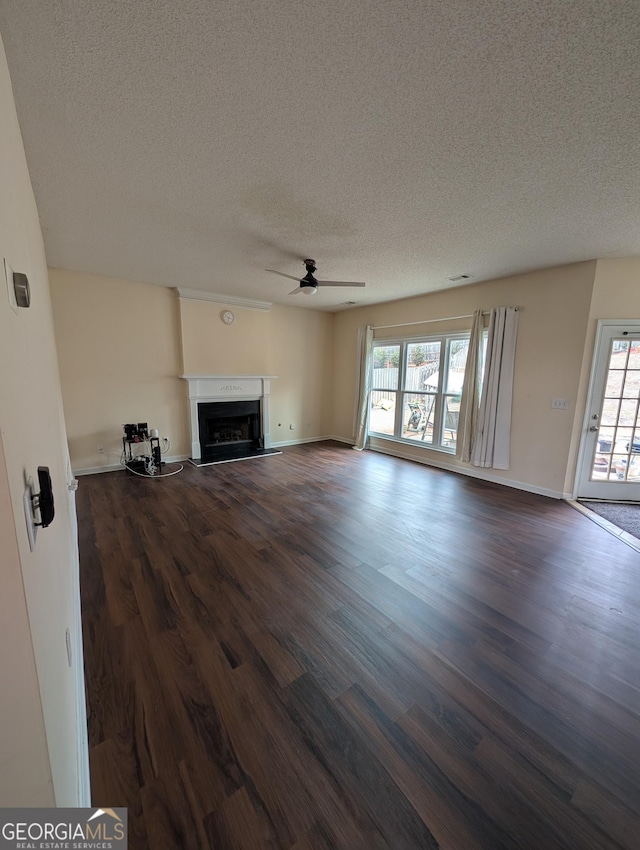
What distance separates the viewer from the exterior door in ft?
11.2

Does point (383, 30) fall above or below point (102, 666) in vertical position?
above

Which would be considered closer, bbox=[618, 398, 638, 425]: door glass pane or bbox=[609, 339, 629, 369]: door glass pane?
bbox=[609, 339, 629, 369]: door glass pane

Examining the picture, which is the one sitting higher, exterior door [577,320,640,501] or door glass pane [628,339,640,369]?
door glass pane [628,339,640,369]

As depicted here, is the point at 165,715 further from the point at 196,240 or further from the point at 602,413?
the point at 602,413

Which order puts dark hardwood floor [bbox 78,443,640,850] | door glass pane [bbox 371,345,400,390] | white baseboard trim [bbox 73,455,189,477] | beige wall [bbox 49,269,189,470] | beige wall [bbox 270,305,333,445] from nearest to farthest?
dark hardwood floor [bbox 78,443,640,850]
beige wall [bbox 49,269,189,470]
white baseboard trim [bbox 73,455,189,477]
door glass pane [bbox 371,345,400,390]
beige wall [bbox 270,305,333,445]

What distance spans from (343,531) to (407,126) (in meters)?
2.82

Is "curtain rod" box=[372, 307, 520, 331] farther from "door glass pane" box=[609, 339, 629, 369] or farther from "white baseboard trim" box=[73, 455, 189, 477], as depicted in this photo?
"white baseboard trim" box=[73, 455, 189, 477]

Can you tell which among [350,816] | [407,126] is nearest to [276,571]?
[350,816]

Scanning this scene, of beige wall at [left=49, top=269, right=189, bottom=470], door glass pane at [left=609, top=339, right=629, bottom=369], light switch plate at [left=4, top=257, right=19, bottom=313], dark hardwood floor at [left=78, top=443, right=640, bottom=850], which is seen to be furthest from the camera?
beige wall at [left=49, top=269, right=189, bottom=470]

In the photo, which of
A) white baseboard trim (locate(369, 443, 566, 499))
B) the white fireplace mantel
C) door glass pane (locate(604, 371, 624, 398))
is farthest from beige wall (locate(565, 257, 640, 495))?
the white fireplace mantel

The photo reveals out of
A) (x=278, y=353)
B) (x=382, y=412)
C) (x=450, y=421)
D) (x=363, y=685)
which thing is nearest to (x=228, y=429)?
(x=278, y=353)

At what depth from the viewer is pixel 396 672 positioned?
156 cm

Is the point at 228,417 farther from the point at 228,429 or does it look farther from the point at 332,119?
the point at 332,119

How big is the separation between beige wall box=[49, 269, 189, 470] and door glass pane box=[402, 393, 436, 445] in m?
3.76
